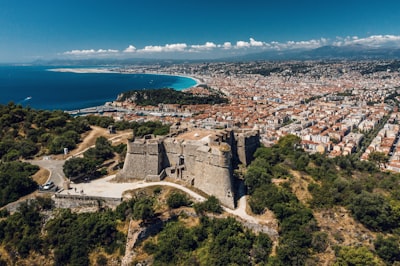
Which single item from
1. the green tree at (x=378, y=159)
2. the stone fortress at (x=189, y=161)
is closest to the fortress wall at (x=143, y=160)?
the stone fortress at (x=189, y=161)

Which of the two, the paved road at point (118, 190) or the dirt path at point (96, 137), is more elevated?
the dirt path at point (96, 137)

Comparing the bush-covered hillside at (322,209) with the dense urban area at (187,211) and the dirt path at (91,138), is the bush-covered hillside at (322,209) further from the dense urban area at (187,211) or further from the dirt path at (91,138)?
the dirt path at (91,138)

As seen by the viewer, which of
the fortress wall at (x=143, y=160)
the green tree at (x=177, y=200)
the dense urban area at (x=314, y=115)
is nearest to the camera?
the green tree at (x=177, y=200)

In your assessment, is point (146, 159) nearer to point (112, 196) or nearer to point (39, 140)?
point (112, 196)

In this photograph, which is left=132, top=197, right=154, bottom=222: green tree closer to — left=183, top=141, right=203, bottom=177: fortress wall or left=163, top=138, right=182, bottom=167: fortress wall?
left=183, top=141, right=203, bottom=177: fortress wall

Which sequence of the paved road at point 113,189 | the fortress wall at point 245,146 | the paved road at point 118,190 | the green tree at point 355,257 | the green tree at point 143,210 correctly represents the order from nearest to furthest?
the green tree at point 355,257
the green tree at point 143,210
the paved road at point 113,189
the paved road at point 118,190
the fortress wall at point 245,146

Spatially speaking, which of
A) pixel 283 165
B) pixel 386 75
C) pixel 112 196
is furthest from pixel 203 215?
pixel 386 75

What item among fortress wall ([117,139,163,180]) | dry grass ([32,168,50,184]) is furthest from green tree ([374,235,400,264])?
dry grass ([32,168,50,184])
